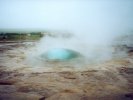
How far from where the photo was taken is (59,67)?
880 centimetres

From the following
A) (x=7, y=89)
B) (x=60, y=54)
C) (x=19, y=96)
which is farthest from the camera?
(x=60, y=54)

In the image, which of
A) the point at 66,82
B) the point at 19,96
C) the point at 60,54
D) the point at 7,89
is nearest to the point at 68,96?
the point at 66,82

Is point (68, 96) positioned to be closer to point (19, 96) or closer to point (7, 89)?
point (19, 96)

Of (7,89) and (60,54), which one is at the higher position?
(60,54)

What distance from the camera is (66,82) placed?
694 cm

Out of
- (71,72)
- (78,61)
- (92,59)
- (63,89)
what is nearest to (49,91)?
(63,89)

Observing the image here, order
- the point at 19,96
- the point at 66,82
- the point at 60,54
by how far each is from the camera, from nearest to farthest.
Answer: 1. the point at 19,96
2. the point at 66,82
3. the point at 60,54

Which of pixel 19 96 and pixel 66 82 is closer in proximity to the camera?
pixel 19 96

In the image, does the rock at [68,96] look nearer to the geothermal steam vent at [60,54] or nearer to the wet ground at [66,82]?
the wet ground at [66,82]

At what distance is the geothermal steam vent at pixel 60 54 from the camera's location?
10.3 meters

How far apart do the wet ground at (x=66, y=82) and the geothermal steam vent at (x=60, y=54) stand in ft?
4.38

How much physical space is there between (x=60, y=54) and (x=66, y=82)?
388 centimetres

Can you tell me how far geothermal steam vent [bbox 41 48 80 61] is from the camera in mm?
10348

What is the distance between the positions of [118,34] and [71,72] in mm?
8537
